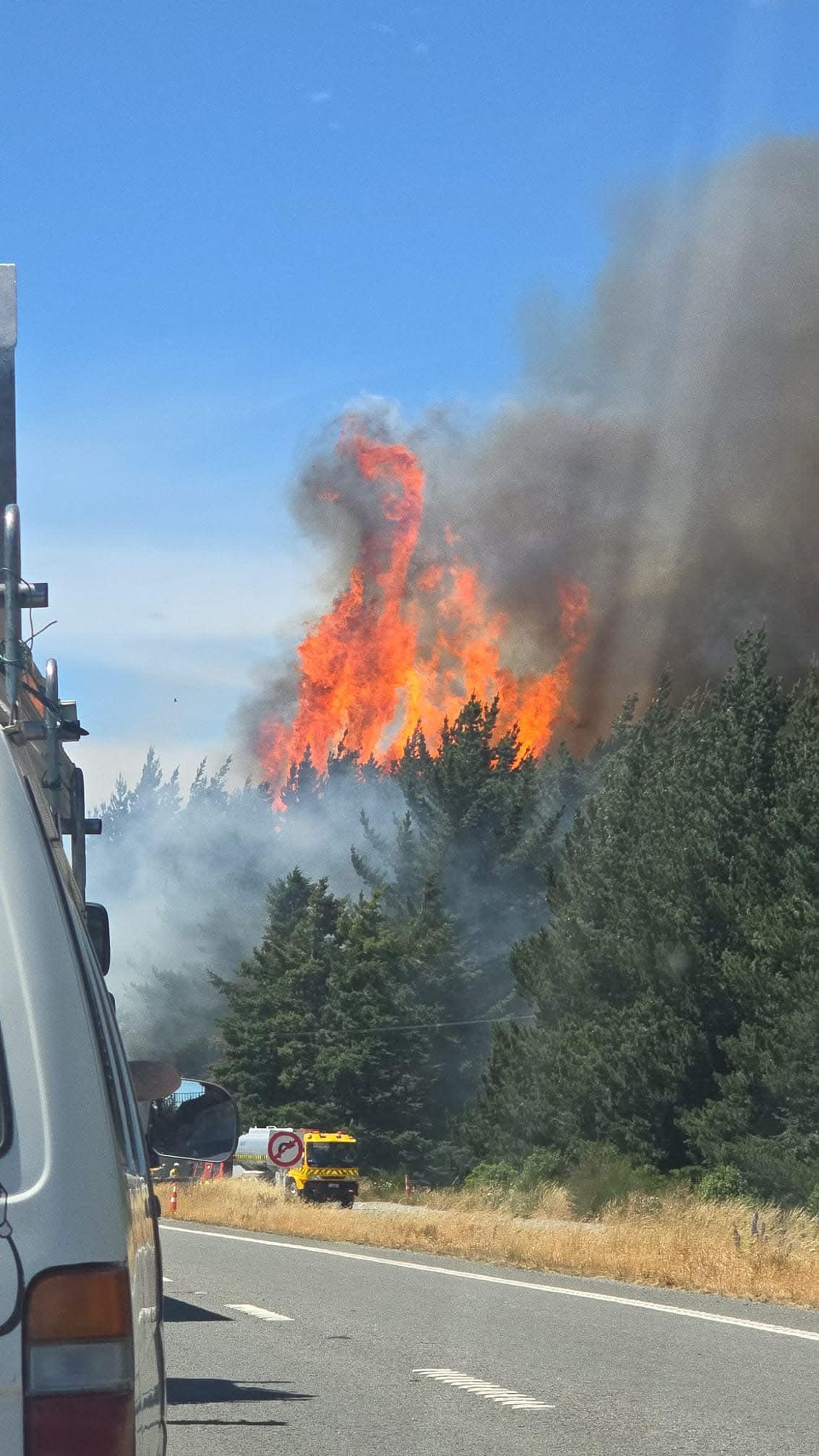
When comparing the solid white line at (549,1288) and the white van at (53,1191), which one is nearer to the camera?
the white van at (53,1191)

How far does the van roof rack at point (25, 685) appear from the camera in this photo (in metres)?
3.68

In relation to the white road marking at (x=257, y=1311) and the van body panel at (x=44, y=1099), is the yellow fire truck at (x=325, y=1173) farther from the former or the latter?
the van body panel at (x=44, y=1099)

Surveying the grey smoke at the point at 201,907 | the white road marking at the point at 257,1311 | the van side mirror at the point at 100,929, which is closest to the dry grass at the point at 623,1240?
the white road marking at the point at 257,1311

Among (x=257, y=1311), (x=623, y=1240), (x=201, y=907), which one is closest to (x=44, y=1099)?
(x=257, y=1311)

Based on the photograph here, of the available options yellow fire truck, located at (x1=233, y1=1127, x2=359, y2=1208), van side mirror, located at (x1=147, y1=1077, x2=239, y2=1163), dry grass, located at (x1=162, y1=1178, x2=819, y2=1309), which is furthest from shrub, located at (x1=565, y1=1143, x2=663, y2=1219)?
van side mirror, located at (x1=147, y1=1077, x2=239, y2=1163)

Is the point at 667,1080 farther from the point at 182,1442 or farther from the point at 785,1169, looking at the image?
the point at 182,1442

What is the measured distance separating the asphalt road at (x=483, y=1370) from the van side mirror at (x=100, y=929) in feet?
13.2

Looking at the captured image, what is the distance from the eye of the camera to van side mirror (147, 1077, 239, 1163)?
4.34 meters

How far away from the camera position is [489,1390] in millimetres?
9961

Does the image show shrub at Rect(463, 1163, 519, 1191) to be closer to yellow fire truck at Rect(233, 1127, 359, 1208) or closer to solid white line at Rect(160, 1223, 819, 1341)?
yellow fire truck at Rect(233, 1127, 359, 1208)

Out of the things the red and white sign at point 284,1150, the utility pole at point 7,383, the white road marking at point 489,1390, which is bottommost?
the red and white sign at point 284,1150

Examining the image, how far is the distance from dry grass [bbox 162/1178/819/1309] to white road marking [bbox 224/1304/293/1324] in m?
3.85

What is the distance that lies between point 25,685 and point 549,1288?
1271 centimetres

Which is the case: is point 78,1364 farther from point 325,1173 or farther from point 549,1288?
point 325,1173
